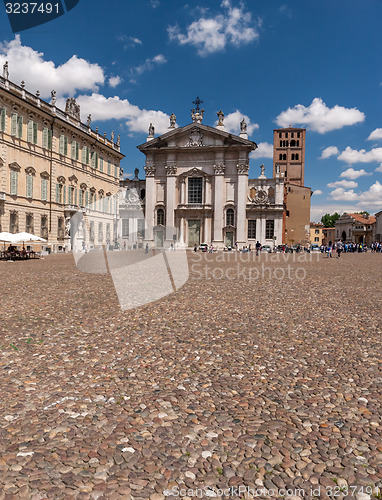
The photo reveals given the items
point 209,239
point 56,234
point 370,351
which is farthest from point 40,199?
point 370,351

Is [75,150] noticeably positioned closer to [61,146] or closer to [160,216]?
[61,146]

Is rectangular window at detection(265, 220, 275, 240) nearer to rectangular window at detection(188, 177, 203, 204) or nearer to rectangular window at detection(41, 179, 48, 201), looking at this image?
rectangular window at detection(188, 177, 203, 204)

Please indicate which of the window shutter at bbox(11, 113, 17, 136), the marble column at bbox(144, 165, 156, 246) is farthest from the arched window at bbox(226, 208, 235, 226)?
the window shutter at bbox(11, 113, 17, 136)

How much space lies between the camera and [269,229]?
50.2m

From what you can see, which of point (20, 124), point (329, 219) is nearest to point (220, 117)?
point (20, 124)

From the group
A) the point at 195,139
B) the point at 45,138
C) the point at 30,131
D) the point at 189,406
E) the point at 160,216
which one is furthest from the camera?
the point at 160,216

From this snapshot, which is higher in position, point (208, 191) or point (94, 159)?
point (94, 159)

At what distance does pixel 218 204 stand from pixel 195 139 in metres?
9.25

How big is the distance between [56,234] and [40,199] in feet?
13.7

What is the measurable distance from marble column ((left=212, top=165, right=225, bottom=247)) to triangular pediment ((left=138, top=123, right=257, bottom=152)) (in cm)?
342

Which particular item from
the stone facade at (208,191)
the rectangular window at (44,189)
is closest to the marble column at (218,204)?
the stone facade at (208,191)

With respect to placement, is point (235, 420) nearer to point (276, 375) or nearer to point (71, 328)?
point (276, 375)

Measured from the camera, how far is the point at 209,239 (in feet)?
167

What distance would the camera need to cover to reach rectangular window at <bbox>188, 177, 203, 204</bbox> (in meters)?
51.2
